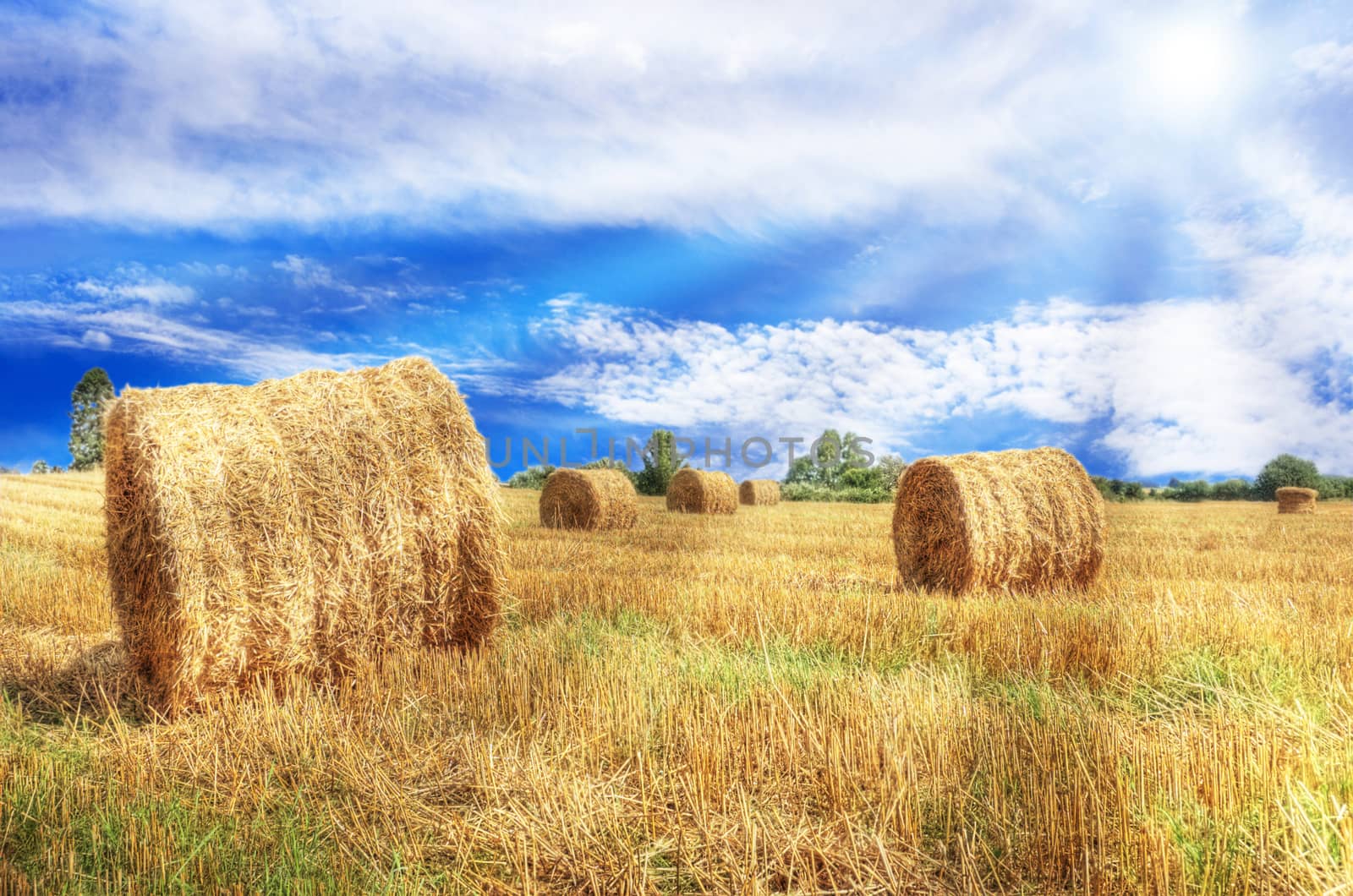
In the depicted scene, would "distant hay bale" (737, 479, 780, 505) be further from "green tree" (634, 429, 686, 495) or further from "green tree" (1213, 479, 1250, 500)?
"green tree" (1213, 479, 1250, 500)

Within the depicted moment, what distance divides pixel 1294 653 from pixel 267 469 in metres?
7.05

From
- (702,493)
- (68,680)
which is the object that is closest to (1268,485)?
(702,493)

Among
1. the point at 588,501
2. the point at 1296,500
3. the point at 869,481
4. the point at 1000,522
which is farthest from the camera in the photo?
the point at 869,481

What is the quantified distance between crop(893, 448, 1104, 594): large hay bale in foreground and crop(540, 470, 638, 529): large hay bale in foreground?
8.12m

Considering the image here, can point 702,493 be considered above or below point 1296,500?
above

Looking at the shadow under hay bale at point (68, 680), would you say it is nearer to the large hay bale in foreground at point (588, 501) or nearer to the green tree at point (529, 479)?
the large hay bale in foreground at point (588, 501)

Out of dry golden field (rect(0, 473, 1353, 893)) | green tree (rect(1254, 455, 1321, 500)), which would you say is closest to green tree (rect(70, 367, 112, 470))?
dry golden field (rect(0, 473, 1353, 893))

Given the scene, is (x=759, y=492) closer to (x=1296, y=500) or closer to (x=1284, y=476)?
(x=1296, y=500)

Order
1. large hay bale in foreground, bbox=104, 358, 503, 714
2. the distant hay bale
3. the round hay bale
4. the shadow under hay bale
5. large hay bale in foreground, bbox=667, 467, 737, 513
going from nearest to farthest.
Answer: large hay bale in foreground, bbox=104, 358, 503, 714 → the shadow under hay bale → large hay bale in foreground, bbox=667, 467, 737, 513 → the round hay bale → the distant hay bale

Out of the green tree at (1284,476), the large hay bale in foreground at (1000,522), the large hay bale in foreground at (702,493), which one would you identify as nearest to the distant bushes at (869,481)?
the green tree at (1284,476)

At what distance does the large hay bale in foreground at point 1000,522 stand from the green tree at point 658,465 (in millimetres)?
34740

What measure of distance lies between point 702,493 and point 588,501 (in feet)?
22.9

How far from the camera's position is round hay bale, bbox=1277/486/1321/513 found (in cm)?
2844

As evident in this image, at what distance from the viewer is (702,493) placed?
78.3 ft
